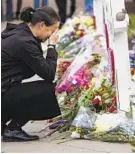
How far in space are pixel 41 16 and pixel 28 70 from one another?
1.54ft

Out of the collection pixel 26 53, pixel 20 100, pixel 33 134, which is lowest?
pixel 33 134

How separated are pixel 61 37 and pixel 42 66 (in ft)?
15.6

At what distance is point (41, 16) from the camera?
18.4ft

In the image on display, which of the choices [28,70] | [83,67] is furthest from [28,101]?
[83,67]

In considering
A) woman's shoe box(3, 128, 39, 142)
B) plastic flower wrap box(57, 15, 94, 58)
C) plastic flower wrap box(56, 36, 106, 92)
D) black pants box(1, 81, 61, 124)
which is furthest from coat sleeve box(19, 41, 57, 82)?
plastic flower wrap box(57, 15, 94, 58)

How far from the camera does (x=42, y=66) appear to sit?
5.52 meters

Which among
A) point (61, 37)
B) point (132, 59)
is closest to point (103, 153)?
point (132, 59)

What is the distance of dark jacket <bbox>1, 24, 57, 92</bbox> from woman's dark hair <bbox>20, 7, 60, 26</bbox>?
3.3 inches

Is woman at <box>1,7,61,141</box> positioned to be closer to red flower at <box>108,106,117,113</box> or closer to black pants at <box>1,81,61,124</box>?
black pants at <box>1,81,61,124</box>

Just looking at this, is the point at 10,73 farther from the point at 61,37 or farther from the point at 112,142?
the point at 61,37

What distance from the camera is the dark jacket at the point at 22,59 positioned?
5.51 meters

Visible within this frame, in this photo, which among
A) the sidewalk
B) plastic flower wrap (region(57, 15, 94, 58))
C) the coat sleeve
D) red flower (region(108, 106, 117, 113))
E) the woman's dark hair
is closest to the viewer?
the sidewalk

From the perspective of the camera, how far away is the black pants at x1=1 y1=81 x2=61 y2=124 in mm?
5590

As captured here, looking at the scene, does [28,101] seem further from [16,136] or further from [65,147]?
[65,147]
